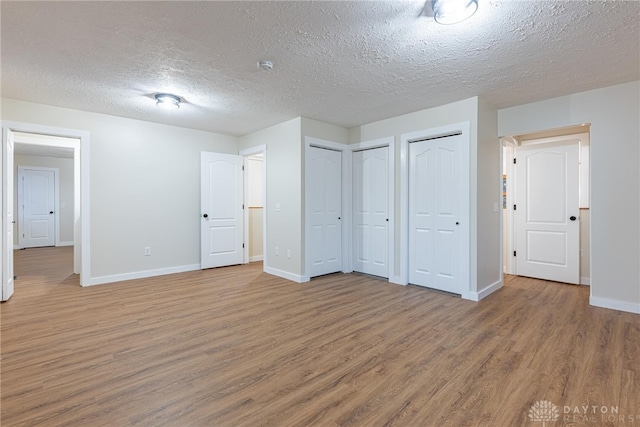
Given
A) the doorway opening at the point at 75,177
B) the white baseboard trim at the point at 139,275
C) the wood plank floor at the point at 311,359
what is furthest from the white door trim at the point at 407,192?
the doorway opening at the point at 75,177

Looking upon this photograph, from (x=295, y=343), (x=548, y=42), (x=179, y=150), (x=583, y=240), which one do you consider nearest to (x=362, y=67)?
(x=548, y=42)

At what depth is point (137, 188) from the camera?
4793 mm

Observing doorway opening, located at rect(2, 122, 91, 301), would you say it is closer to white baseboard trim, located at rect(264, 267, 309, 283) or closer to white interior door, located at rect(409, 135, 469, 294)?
white baseboard trim, located at rect(264, 267, 309, 283)

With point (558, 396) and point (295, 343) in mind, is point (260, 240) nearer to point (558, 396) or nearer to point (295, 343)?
Answer: point (295, 343)

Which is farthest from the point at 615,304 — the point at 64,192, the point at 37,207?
the point at 37,207

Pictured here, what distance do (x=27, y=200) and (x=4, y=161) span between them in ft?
19.9

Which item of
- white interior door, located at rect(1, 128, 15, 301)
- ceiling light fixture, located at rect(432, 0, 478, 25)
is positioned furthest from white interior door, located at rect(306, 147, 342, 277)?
white interior door, located at rect(1, 128, 15, 301)

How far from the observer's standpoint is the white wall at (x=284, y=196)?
4.59 meters

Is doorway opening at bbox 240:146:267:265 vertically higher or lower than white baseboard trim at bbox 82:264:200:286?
higher

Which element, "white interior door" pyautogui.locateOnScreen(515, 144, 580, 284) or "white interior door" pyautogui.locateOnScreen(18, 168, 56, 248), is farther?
"white interior door" pyautogui.locateOnScreen(18, 168, 56, 248)

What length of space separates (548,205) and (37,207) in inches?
460

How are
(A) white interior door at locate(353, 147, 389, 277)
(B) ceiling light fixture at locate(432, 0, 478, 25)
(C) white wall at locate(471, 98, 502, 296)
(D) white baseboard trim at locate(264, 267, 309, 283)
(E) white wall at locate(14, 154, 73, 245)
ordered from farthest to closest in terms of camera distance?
(E) white wall at locate(14, 154, 73, 245), (A) white interior door at locate(353, 147, 389, 277), (D) white baseboard trim at locate(264, 267, 309, 283), (C) white wall at locate(471, 98, 502, 296), (B) ceiling light fixture at locate(432, 0, 478, 25)

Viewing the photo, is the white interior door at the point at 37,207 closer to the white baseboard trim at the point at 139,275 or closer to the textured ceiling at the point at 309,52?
the white baseboard trim at the point at 139,275

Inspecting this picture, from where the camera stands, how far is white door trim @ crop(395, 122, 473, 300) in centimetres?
375
